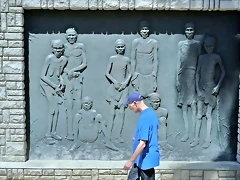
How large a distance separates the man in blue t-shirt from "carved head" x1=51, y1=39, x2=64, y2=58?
206cm

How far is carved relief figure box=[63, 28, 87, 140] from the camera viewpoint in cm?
660

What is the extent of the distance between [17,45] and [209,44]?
114 inches

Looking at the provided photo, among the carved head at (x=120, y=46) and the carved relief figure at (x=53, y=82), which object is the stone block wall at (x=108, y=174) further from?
the carved head at (x=120, y=46)

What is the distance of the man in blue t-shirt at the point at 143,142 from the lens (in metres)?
4.76

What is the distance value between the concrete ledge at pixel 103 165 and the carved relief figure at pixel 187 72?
0.42m

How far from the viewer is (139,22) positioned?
660 cm

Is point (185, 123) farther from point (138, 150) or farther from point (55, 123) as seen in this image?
point (138, 150)

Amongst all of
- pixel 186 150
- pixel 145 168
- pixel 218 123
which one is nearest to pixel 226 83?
pixel 218 123

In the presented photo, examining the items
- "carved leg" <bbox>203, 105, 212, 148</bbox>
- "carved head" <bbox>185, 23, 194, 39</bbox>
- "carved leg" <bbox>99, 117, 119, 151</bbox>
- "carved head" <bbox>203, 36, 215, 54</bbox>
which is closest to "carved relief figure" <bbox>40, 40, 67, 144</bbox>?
"carved leg" <bbox>99, 117, 119, 151</bbox>

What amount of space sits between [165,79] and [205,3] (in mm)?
1288

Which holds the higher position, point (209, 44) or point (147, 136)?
point (209, 44)

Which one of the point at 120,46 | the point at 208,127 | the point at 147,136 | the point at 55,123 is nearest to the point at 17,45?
the point at 55,123

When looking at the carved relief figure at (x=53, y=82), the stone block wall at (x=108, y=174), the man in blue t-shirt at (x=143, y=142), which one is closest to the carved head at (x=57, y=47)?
the carved relief figure at (x=53, y=82)

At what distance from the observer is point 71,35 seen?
6.57 m
